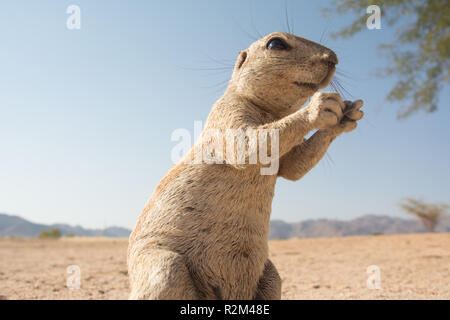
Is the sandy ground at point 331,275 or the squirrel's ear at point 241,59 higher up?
the squirrel's ear at point 241,59

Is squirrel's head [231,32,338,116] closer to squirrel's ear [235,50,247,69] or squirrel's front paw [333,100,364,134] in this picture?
squirrel's ear [235,50,247,69]

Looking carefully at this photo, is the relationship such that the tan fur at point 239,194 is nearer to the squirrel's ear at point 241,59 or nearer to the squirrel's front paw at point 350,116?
the squirrel's front paw at point 350,116

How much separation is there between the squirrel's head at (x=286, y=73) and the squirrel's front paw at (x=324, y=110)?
41 centimetres

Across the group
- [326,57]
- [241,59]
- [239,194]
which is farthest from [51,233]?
[326,57]

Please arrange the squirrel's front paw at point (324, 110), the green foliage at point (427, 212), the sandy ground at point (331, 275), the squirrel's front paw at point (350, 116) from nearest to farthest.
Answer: the squirrel's front paw at point (324, 110) < the squirrel's front paw at point (350, 116) < the sandy ground at point (331, 275) < the green foliage at point (427, 212)

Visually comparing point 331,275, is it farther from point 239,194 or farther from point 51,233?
point 51,233

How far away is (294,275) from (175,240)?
18.8 ft

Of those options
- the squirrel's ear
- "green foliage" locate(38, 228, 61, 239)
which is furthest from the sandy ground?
"green foliage" locate(38, 228, 61, 239)

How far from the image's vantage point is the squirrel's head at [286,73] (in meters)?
2.78

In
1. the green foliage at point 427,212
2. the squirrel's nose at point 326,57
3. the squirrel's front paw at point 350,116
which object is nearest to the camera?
the squirrel's front paw at point 350,116

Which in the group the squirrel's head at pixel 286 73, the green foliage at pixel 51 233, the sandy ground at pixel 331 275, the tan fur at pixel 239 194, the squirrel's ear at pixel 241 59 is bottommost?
the green foliage at pixel 51 233

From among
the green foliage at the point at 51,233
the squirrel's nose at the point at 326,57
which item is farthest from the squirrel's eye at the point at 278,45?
the green foliage at the point at 51,233

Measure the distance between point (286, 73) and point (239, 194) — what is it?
1025 millimetres
